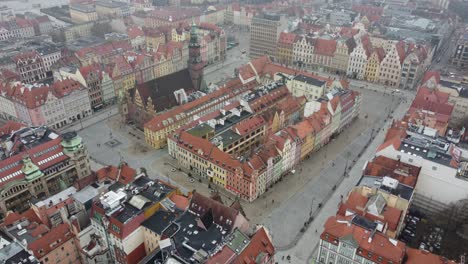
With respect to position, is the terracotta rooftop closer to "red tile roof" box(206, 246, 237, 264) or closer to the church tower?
"red tile roof" box(206, 246, 237, 264)

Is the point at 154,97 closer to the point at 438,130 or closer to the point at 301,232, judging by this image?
the point at 301,232

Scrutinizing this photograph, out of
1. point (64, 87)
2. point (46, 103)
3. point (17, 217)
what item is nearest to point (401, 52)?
point (64, 87)

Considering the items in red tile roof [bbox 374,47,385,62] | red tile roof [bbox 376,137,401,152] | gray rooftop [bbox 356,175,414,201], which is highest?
red tile roof [bbox 374,47,385,62]

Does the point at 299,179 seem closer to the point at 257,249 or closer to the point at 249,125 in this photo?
the point at 249,125

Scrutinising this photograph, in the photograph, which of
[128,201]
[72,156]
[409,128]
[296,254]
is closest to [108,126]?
[72,156]

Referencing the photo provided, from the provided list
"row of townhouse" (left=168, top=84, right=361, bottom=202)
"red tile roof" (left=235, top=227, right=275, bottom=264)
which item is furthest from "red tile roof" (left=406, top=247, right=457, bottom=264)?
"row of townhouse" (left=168, top=84, right=361, bottom=202)
